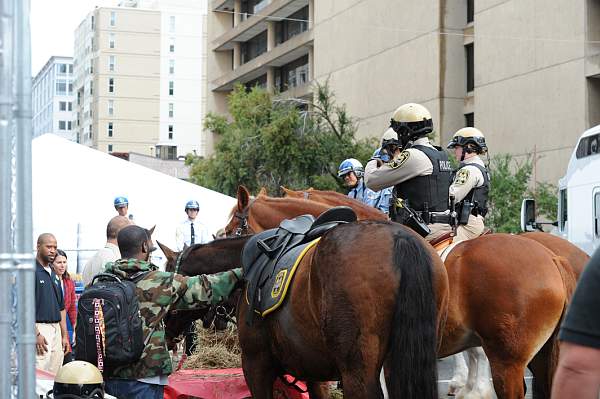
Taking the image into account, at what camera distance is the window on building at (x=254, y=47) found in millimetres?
68688

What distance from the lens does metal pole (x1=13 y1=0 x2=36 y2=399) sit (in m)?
3.23

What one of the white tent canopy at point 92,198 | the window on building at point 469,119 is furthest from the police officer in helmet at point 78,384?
the window on building at point 469,119

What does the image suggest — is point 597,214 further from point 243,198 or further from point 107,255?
point 243,198

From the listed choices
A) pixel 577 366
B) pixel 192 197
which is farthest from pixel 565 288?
pixel 192 197

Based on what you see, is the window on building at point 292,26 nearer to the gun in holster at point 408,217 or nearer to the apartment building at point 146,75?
the gun in holster at point 408,217

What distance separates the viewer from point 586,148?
52.3 feet

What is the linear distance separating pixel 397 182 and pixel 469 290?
114 cm

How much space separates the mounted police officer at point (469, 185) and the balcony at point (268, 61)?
4740cm

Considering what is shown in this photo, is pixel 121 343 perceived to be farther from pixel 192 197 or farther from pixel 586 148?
pixel 192 197

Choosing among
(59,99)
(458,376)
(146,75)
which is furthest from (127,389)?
(59,99)

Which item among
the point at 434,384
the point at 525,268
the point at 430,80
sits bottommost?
the point at 434,384

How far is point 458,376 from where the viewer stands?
10.9 meters

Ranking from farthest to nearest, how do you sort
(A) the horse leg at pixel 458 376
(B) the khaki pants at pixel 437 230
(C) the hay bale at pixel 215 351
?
(A) the horse leg at pixel 458 376, (C) the hay bale at pixel 215 351, (B) the khaki pants at pixel 437 230

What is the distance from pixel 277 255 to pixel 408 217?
5.84 feet
